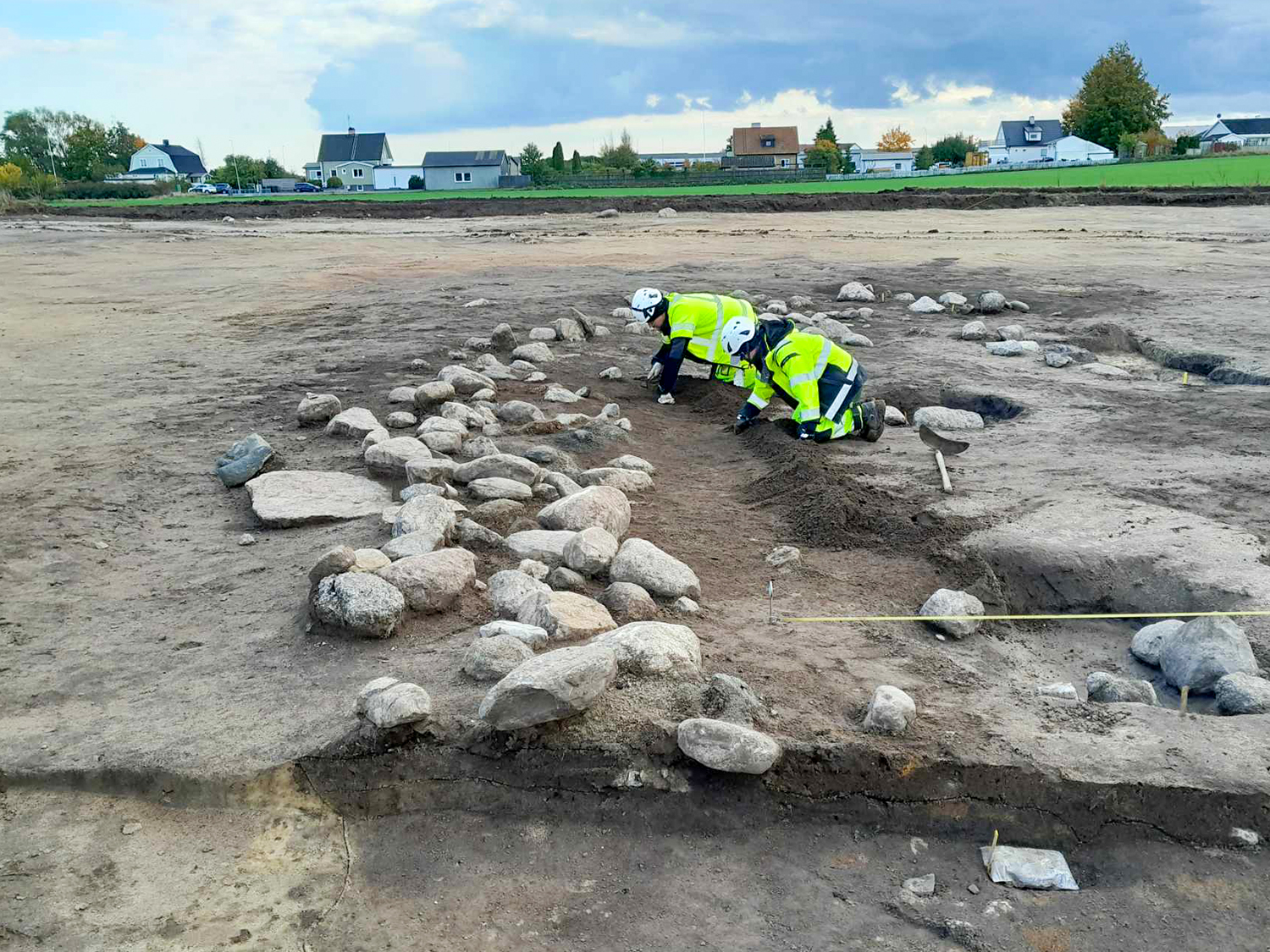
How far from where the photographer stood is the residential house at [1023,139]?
289ft

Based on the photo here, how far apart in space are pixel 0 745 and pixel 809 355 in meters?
5.60

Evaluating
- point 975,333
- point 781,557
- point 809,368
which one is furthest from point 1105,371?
point 781,557

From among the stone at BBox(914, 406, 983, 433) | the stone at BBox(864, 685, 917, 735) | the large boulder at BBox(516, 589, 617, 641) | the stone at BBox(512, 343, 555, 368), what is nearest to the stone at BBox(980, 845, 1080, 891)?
the stone at BBox(864, 685, 917, 735)

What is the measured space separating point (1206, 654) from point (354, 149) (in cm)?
8565

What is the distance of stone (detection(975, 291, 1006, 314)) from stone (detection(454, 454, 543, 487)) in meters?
8.17

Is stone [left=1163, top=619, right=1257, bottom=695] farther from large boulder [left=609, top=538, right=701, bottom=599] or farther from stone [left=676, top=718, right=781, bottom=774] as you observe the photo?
large boulder [left=609, top=538, right=701, bottom=599]

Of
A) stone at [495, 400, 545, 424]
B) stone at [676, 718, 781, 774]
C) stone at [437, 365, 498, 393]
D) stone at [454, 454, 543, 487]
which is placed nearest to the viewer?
stone at [676, 718, 781, 774]

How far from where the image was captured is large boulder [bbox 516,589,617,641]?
4.23 meters

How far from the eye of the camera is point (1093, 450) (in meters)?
6.95

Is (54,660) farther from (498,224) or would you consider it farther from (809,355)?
(498,224)

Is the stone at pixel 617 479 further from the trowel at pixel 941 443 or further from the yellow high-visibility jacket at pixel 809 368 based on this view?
the trowel at pixel 941 443

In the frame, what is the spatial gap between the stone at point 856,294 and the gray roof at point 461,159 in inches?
2265

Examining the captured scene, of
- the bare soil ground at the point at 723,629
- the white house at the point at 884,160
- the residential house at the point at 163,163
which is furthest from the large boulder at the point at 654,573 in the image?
the residential house at the point at 163,163

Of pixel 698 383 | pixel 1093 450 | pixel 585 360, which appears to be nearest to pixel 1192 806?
pixel 1093 450
